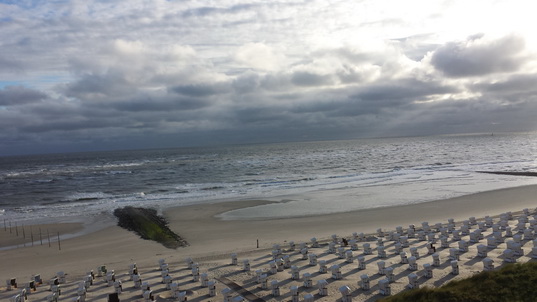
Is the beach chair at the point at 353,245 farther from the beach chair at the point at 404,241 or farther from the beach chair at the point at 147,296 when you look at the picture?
the beach chair at the point at 147,296

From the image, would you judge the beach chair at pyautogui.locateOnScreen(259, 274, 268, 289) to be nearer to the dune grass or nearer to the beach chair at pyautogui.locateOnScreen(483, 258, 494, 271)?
the dune grass

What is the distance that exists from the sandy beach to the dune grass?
6.70ft

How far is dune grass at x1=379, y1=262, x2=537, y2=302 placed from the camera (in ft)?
36.6

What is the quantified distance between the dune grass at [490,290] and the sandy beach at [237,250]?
6.70 ft

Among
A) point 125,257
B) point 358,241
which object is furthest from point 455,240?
point 125,257

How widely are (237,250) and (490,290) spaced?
1320cm

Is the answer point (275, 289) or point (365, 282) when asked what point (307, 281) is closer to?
point (275, 289)

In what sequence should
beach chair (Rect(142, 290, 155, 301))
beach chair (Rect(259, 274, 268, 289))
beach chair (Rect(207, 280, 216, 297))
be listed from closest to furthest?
beach chair (Rect(142, 290, 155, 301)) → beach chair (Rect(207, 280, 216, 297)) → beach chair (Rect(259, 274, 268, 289))

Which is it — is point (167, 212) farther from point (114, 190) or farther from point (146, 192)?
point (114, 190)

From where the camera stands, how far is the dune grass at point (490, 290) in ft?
36.6

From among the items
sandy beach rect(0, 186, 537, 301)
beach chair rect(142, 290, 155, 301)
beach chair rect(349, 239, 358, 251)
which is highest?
beach chair rect(142, 290, 155, 301)

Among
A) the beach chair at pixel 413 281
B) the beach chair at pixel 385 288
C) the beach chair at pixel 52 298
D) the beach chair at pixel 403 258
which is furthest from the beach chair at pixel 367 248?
the beach chair at pixel 52 298

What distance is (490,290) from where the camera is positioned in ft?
37.7

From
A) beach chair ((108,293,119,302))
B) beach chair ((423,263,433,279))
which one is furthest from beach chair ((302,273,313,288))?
beach chair ((108,293,119,302))
